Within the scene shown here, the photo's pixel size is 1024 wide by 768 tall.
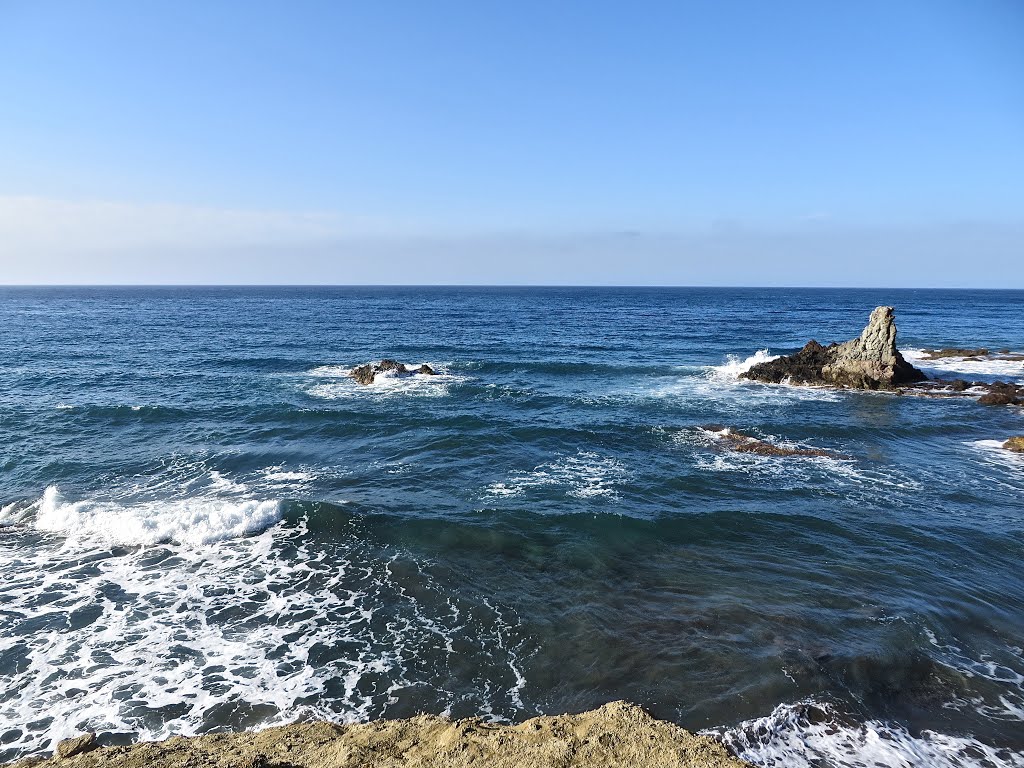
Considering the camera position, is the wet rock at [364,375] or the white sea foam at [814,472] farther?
the wet rock at [364,375]

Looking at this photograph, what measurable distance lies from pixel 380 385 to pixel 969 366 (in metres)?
46.0

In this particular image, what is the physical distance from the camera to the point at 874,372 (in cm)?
3678

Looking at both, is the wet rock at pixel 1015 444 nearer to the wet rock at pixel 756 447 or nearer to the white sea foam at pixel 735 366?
the wet rock at pixel 756 447

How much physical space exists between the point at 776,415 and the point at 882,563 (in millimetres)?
16279

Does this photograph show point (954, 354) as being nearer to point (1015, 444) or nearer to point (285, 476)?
point (1015, 444)

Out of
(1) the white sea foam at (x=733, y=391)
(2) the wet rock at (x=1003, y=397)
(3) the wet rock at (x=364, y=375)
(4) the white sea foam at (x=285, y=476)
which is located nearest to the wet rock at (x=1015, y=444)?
(2) the wet rock at (x=1003, y=397)

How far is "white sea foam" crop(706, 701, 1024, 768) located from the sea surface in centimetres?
4

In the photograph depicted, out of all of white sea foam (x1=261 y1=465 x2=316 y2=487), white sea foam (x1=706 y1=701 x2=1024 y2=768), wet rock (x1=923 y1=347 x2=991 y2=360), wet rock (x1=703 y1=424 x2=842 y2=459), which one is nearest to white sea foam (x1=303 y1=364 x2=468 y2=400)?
white sea foam (x1=261 y1=465 x2=316 y2=487)

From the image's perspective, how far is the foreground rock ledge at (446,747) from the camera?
7.35 metres

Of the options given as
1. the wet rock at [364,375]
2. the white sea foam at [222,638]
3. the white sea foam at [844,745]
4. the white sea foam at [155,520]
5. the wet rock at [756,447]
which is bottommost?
the white sea foam at [222,638]

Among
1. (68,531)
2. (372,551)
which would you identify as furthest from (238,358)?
(372,551)

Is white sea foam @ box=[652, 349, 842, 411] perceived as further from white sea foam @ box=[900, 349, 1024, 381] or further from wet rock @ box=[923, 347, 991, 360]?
wet rock @ box=[923, 347, 991, 360]

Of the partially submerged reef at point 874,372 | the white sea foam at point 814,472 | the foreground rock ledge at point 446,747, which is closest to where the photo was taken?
the foreground rock ledge at point 446,747

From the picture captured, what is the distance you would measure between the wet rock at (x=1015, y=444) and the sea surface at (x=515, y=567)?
25.6 inches
